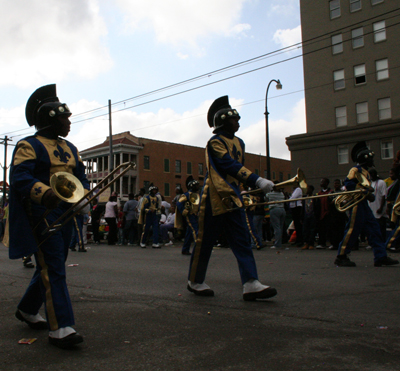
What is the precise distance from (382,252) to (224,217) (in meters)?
3.73

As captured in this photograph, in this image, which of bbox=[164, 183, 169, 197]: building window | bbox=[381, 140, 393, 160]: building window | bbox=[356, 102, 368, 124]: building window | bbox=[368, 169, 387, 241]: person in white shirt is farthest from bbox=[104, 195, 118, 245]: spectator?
bbox=[164, 183, 169, 197]: building window

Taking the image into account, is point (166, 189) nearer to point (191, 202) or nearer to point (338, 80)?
point (338, 80)

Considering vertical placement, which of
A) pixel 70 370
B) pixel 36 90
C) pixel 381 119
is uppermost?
pixel 381 119

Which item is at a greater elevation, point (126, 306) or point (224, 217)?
point (224, 217)

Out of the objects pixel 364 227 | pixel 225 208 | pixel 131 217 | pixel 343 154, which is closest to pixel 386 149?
pixel 343 154

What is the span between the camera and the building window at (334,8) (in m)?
37.0

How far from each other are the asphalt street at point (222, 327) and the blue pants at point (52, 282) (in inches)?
8.5

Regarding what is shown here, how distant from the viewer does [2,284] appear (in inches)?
250

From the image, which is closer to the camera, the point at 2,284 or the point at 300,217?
the point at 2,284

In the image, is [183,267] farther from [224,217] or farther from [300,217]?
[300,217]

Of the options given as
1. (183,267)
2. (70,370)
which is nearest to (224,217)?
(70,370)

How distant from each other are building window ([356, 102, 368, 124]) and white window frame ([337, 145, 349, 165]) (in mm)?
2373

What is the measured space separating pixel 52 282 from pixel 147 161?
200 feet

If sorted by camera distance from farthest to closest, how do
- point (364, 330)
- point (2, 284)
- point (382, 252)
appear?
point (382, 252), point (2, 284), point (364, 330)
